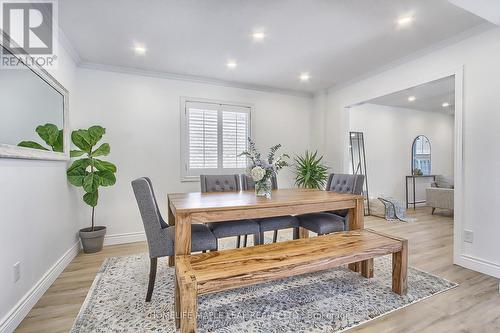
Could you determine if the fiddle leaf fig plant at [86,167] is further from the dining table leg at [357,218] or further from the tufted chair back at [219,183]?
the dining table leg at [357,218]

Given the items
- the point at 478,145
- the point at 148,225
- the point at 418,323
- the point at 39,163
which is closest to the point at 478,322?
the point at 418,323

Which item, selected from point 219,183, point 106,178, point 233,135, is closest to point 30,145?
point 106,178

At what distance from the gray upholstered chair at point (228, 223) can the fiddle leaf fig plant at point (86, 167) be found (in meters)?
1.25

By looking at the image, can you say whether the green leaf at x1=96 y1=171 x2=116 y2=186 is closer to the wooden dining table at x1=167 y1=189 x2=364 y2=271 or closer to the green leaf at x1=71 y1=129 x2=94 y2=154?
the green leaf at x1=71 y1=129 x2=94 y2=154

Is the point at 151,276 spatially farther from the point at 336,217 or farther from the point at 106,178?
the point at 336,217

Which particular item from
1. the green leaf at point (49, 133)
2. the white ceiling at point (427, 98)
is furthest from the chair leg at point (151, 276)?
the white ceiling at point (427, 98)

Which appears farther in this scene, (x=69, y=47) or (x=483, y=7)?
(x=69, y=47)

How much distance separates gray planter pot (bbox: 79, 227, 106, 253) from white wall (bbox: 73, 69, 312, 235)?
0.33m

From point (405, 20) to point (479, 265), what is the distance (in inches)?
105

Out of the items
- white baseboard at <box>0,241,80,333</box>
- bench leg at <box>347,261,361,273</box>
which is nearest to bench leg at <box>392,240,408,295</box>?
bench leg at <box>347,261,361,273</box>

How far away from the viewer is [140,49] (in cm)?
308

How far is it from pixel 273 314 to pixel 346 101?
12.3 ft

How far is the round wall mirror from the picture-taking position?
6.41m

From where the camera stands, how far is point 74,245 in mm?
3113
